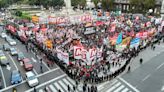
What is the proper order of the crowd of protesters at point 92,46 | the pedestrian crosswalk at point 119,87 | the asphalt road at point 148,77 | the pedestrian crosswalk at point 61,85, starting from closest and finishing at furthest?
the pedestrian crosswalk at point 119,87 < the asphalt road at point 148,77 < the pedestrian crosswalk at point 61,85 < the crowd of protesters at point 92,46

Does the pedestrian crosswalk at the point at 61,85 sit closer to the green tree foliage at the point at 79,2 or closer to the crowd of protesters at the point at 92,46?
the crowd of protesters at the point at 92,46

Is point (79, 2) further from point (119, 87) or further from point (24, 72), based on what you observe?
point (119, 87)

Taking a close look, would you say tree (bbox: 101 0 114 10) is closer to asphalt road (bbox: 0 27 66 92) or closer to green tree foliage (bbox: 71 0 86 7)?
green tree foliage (bbox: 71 0 86 7)

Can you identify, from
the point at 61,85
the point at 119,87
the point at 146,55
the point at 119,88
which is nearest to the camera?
the point at 119,88

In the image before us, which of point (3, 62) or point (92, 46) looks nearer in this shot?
point (3, 62)

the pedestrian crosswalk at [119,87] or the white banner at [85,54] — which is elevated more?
the white banner at [85,54]

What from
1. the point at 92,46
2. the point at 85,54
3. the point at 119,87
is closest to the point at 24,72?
the point at 85,54

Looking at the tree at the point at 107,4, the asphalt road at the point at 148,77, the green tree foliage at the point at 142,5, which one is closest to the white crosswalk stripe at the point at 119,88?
the asphalt road at the point at 148,77

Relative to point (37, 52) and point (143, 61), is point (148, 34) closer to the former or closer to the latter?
point (143, 61)

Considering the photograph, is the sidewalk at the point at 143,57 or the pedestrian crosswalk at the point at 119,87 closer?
the pedestrian crosswalk at the point at 119,87

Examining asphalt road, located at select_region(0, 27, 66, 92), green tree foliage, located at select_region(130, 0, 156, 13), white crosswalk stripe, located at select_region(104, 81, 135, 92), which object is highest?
green tree foliage, located at select_region(130, 0, 156, 13)

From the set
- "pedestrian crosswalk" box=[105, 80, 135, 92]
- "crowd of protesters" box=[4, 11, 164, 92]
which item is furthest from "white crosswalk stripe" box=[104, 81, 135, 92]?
"crowd of protesters" box=[4, 11, 164, 92]

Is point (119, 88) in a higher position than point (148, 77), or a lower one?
lower

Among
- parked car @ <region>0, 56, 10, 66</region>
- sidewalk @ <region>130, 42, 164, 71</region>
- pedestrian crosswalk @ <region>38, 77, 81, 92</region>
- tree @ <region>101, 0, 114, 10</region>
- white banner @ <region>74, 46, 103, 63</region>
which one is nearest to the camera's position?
pedestrian crosswalk @ <region>38, 77, 81, 92</region>
